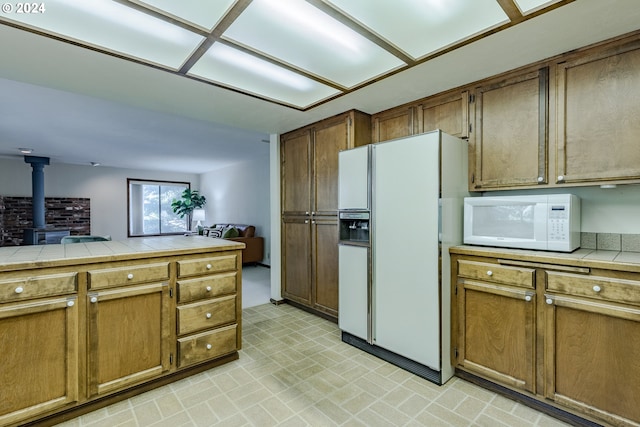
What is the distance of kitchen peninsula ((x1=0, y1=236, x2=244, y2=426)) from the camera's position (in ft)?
5.32

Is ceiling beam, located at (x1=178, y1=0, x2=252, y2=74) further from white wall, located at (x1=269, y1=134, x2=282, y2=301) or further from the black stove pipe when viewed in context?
the black stove pipe

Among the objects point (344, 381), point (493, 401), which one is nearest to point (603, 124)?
point (493, 401)

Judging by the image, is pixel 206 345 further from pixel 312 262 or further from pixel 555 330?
A: pixel 555 330

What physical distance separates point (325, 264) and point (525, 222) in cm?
194

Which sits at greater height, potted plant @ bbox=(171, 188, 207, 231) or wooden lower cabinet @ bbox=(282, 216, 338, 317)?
potted plant @ bbox=(171, 188, 207, 231)

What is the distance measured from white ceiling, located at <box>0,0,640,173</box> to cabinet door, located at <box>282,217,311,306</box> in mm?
1210

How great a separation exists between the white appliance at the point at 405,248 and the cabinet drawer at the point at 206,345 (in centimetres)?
102

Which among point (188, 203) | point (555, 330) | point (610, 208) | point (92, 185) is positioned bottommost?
point (555, 330)

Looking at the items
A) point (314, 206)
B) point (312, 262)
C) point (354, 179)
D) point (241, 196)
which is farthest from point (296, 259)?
point (241, 196)

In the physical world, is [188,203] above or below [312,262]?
above

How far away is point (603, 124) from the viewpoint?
1.85m

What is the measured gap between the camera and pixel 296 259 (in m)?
3.75

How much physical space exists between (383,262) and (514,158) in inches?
48.1

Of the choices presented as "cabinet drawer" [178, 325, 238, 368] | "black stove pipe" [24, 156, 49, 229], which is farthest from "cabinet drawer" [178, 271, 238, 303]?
"black stove pipe" [24, 156, 49, 229]
